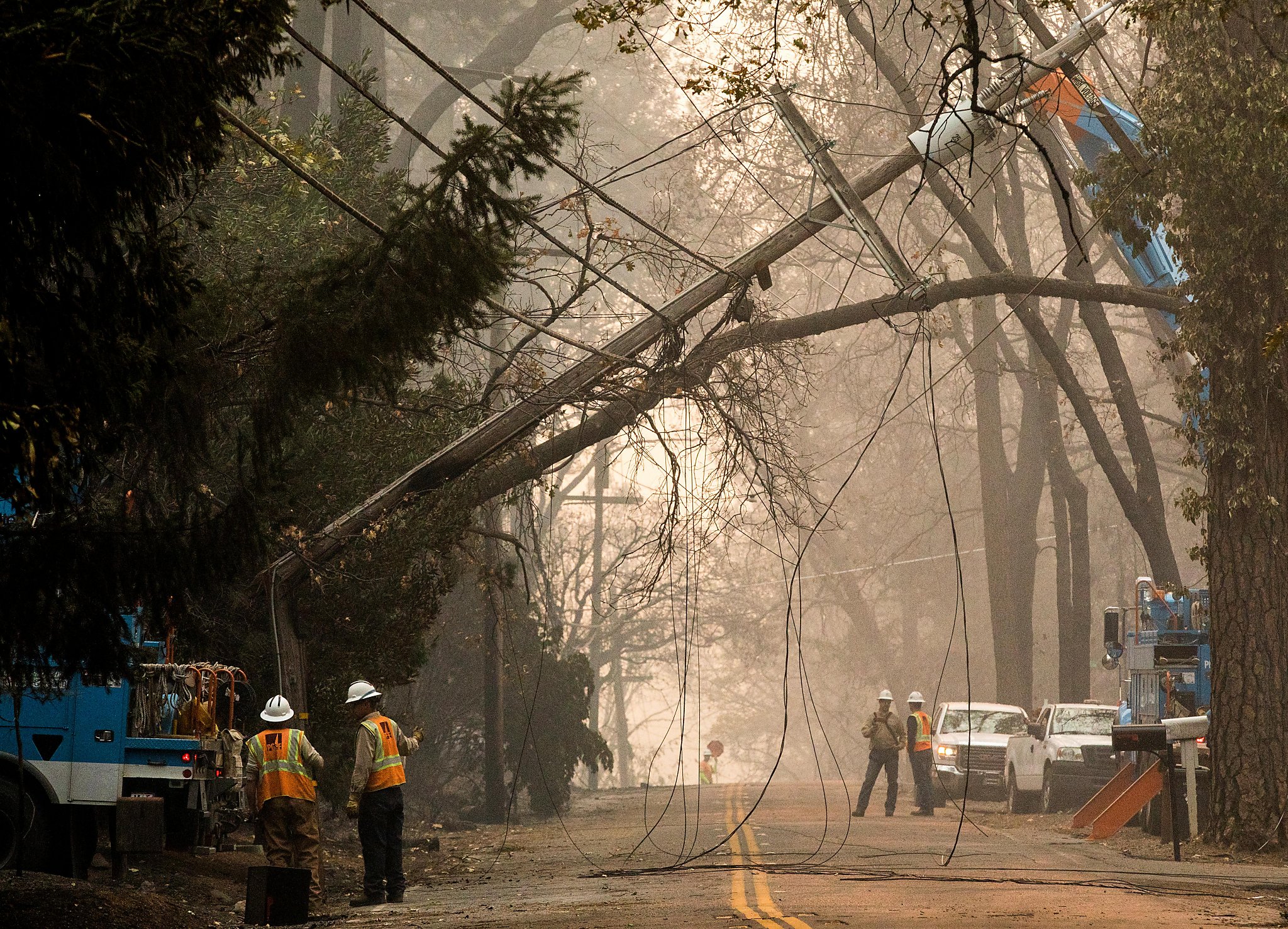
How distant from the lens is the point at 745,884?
1391 centimetres

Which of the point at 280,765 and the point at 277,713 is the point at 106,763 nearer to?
the point at 277,713

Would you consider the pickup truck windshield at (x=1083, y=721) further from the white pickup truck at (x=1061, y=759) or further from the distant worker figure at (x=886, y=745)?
the distant worker figure at (x=886, y=745)

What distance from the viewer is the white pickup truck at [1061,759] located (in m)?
26.7

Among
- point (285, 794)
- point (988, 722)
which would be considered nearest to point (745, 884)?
point (285, 794)

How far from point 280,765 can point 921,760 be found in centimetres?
1532

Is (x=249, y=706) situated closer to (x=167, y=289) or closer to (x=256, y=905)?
(x=256, y=905)

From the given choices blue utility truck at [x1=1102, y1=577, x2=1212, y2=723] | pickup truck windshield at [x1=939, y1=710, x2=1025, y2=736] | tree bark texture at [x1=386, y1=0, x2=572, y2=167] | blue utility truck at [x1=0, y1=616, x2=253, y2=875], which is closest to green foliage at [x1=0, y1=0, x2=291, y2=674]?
blue utility truck at [x1=0, y1=616, x2=253, y2=875]

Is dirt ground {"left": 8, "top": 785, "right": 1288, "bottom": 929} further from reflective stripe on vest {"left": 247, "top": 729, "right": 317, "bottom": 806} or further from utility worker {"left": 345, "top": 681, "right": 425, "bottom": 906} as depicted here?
reflective stripe on vest {"left": 247, "top": 729, "right": 317, "bottom": 806}

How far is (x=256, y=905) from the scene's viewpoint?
1183 cm

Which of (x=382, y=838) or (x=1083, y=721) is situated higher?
(x=1083, y=721)

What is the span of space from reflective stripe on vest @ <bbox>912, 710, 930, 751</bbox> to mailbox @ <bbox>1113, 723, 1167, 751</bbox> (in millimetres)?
8449

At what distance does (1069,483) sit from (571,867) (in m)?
23.1

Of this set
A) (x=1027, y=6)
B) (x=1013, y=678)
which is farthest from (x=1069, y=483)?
(x=1027, y=6)

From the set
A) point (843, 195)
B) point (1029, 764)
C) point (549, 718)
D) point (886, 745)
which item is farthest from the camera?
point (549, 718)
